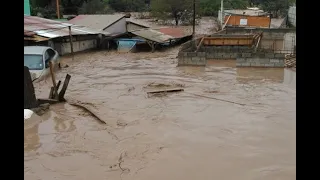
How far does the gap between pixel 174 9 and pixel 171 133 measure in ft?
113

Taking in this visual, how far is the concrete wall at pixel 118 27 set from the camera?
25.6 meters

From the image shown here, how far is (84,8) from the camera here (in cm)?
3997

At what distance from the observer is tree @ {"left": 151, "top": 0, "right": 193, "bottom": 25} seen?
136 ft

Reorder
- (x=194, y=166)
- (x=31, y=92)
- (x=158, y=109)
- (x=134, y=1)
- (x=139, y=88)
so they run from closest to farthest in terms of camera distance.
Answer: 1. (x=194, y=166)
2. (x=31, y=92)
3. (x=158, y=109)
4. (x=139, y=88)
5. (x=134, y=1)

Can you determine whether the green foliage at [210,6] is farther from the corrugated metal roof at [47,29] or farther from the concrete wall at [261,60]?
the concrete wall at [261,60]

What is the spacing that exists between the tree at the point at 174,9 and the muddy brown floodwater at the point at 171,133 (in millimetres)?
27565

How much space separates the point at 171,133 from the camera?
852 cm

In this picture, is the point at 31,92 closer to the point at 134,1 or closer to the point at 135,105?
the point at 135,105

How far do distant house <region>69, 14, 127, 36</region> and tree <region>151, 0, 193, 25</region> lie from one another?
15411mm

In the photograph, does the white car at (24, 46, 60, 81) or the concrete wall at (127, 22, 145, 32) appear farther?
the concrete wall at (127, 22, 145, 32)

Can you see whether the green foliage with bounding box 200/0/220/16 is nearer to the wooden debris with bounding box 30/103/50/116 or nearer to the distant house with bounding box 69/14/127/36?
the distant house with bounding box 69/14/127/36

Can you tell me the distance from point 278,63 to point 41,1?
99.5ft

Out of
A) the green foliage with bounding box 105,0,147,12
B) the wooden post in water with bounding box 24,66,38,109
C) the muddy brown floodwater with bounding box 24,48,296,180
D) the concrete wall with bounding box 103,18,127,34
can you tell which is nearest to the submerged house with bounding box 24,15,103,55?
the concrete wall with bounding box 103,18,127,34
